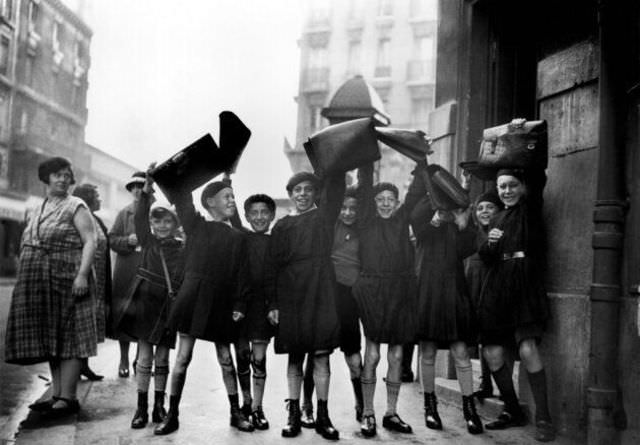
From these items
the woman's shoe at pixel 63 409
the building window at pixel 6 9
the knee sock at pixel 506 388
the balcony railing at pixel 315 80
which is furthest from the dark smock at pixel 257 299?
the balcony railing at pixel 315 80

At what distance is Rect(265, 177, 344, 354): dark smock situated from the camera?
532 cm

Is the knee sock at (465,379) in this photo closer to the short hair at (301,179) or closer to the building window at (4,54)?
the short hair at (301,179)

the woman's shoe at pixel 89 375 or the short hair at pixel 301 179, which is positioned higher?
the short hair at pixel 301 179

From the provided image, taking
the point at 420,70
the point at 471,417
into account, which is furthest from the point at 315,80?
the point at 471,417

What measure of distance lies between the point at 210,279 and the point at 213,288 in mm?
69

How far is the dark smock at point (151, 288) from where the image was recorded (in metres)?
5.60

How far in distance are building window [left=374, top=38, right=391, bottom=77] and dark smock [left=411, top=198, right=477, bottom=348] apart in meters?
39.6

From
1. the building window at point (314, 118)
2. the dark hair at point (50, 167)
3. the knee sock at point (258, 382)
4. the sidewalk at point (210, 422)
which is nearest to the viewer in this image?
the sidewalk at point (210, 422)

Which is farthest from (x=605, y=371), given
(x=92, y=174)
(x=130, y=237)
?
(x=92, y=174)

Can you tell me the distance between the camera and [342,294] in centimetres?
566

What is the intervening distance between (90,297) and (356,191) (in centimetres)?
225

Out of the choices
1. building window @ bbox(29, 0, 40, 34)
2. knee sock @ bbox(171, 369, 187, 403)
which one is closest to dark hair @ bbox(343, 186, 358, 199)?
knee sock @ bbox(171, 369, 187, 403)

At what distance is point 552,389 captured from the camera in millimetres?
5621

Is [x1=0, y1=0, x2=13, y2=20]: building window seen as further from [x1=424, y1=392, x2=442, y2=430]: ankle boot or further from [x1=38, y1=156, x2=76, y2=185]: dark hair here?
[x1=424, y1=392, x2=442, y2=430]: ankle boot
